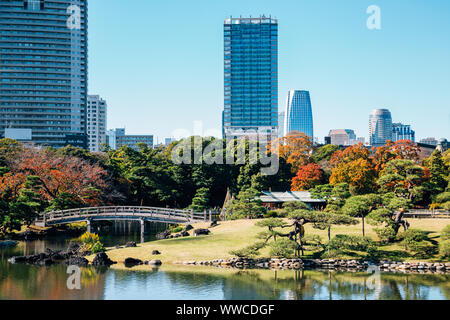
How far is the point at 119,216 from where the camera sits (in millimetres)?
44219

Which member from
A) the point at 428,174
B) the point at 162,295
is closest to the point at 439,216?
the point at 428,174

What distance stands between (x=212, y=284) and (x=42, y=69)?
115428mm

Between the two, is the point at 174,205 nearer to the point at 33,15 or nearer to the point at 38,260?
the point at 38,260

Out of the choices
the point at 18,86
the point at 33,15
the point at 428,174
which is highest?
the point at 33,15

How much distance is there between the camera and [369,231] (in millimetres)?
34188

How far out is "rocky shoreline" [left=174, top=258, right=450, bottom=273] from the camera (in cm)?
2931

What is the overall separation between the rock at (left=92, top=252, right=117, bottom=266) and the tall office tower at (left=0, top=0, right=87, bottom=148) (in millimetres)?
102182

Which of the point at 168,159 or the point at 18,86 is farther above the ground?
the point at 18,86

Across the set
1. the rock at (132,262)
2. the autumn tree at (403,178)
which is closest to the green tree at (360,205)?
the autumn tree at (403,178)

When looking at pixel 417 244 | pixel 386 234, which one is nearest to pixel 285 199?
pixel 386 234

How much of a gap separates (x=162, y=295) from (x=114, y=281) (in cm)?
428

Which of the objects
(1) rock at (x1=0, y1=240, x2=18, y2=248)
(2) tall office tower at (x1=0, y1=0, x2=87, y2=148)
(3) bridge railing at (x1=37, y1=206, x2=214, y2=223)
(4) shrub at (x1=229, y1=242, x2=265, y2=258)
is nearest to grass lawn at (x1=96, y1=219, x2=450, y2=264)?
(4) shrub at (x1=229, y1=242, x2=265, y2=258)

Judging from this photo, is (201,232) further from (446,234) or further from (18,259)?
(446,234)
